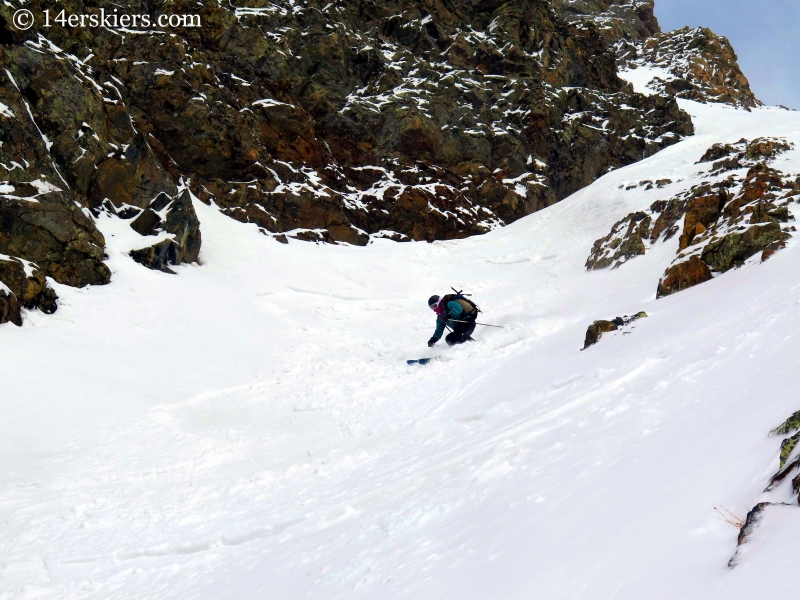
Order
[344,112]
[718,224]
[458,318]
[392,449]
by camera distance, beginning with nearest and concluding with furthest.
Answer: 1. [392,449]
2. [458,318]
3. [718,224]
4. [344,112]

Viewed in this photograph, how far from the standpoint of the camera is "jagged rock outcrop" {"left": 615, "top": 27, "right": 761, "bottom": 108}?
53.6 meters

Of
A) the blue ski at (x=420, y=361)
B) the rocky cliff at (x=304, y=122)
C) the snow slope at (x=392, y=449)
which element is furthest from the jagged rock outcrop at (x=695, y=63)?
the blue ski at (x=420, y=361)

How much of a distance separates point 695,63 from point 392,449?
65.1 meters

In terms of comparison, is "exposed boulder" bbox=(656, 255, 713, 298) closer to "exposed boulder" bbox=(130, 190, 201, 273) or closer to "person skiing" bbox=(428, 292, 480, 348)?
"person skiing" bbox=(428, 292, 480, 348)

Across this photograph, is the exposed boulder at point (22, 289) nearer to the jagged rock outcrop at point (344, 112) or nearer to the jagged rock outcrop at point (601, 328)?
the jagged rock outcrop at point (344, 112)

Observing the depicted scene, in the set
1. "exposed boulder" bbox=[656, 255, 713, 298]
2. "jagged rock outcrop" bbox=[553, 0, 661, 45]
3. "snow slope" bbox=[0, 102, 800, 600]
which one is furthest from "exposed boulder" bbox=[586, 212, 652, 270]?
"jagged rock outcrop" bbox=[553, 0, 661, 45]

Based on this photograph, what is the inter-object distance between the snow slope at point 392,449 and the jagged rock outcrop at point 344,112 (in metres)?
6.91

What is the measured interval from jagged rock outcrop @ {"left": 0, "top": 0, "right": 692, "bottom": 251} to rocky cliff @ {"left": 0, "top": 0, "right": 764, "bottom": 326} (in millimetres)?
85

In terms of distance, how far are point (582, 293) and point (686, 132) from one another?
85.0 ft

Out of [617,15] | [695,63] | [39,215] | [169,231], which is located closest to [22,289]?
[39,215]

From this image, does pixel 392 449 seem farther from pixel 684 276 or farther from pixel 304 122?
pixel 304 122

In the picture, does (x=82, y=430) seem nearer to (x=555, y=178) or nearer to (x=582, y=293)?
(x=582, y=293)

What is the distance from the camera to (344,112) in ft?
98.7

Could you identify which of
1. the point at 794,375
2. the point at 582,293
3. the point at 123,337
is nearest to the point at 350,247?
the point at 582,293
